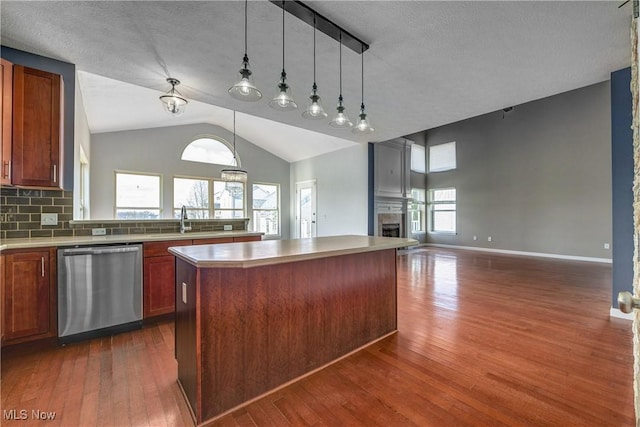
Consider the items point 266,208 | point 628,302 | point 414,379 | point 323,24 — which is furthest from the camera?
point 266,208

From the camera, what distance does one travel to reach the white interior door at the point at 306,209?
800 centimetres

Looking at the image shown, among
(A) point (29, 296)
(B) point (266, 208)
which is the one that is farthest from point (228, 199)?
(A) point (29, 296)

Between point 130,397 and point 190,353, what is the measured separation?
1.75ft

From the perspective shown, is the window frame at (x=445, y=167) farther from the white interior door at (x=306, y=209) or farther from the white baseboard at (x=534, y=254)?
the white interior door at (x=306, y=209)

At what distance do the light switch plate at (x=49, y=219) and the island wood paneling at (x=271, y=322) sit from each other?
6.62ft

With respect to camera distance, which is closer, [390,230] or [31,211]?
[31,211]

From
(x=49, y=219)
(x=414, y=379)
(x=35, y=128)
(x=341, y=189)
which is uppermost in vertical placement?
(x=35, y=128)

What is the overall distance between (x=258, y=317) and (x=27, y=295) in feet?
6.82

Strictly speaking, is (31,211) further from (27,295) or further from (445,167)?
(445,167)

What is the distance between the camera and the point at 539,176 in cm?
707

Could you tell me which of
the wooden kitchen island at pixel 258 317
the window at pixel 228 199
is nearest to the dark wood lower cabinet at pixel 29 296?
the wooden kitchen island at pixel 258 317

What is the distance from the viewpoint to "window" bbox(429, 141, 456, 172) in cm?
884

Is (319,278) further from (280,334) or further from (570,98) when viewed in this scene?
(570,98)

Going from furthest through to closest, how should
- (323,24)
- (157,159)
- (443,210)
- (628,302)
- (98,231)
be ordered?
1. (443,210)
2. (157,159)
3. (98,231)
4. (323,24)
5. (628,302)
